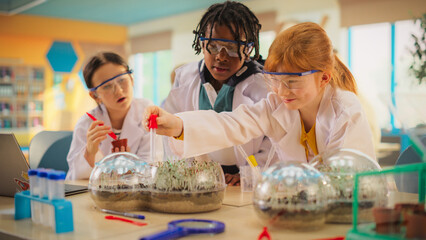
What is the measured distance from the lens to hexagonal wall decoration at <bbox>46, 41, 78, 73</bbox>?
11805 millimetres

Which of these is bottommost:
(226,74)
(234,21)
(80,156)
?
(80,156)

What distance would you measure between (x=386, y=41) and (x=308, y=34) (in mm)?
6879

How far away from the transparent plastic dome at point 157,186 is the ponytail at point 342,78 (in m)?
0.62

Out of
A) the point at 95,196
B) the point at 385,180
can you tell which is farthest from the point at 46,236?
the point at 385,180

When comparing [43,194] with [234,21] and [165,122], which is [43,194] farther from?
[234,21]

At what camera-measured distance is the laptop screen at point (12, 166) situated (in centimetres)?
140

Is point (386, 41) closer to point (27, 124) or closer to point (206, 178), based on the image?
point (206, 178)

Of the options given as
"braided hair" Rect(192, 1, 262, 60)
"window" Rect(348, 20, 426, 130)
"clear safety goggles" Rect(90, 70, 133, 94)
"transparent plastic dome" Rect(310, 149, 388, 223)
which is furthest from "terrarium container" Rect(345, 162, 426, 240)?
"window" Rect(348, 20, 426, 130)

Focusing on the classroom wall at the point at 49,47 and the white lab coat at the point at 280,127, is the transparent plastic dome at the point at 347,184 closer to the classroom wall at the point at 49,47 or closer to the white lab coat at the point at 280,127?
the white lab coat at the point at 280,127

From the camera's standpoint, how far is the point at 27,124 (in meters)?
11.4

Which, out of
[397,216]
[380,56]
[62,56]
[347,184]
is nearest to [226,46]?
[347,184]

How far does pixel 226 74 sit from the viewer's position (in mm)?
1913

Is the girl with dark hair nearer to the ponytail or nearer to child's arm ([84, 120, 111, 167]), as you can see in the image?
child's arm ([84, 120, 111, 167])

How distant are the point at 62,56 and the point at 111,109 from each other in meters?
10.4
